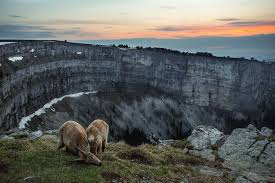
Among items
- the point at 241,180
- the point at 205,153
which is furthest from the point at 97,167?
the point at 205,153

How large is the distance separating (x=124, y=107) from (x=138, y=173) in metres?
111

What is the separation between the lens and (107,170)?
17.5 metres

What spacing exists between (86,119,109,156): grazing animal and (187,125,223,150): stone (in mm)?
11726

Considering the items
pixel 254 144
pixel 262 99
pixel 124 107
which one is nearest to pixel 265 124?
pixel 262 99

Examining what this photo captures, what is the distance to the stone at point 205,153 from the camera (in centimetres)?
2760

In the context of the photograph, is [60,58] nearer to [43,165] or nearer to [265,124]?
[265,124]

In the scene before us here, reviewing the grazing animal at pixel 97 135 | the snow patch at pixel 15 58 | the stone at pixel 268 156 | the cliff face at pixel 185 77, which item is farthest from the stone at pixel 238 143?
the cliff face at pixel 185 77

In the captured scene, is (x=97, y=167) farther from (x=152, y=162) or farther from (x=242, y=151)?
(x=242, y=151)

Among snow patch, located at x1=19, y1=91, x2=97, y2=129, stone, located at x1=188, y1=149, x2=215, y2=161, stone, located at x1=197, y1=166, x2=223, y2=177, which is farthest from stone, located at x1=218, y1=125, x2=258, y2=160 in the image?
snow patch, located at x1=19, y1=91, x2=97, y2=129

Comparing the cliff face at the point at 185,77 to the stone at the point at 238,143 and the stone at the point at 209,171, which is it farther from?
the stone at the point at 209,171

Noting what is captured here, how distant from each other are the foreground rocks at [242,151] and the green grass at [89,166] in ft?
12.0

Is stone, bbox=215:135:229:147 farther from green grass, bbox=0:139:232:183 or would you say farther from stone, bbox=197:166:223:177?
green grass, bbox=0:139:232:183

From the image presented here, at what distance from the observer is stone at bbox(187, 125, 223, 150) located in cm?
3105

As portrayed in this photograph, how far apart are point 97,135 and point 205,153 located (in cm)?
1190
